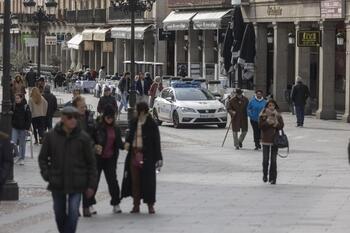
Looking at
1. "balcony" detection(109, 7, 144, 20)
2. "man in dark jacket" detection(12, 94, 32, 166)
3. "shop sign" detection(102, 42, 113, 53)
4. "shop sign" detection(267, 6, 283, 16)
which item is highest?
"balcony" detection(109, 7, 144, 20)

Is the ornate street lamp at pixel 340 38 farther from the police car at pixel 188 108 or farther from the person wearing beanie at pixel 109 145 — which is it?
the person wearing beanie at pixel 109 145

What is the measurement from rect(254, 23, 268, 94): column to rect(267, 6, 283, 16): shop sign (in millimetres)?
1719

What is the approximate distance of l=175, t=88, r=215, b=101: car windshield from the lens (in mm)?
38625

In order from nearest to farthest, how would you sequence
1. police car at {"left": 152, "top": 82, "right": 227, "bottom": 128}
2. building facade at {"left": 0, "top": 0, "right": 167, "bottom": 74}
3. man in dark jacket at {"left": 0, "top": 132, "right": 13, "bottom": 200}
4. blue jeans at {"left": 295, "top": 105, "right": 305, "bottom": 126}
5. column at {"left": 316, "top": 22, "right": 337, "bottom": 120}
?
man in dark jacket at {"left": 0, "top": 132, "right": 13, "bottom": 200}, police car at {"left": 152, "top": 82, "right": 227, "bottom": 128}, blue jeans at {"left": 295, "top": 105, "right": 305, "bottom": 126}, column at {"left": 316, "top": 22, "right": 337, "bottom": 120}, building facade at {"left": 0, "top": 0, "right": 167, "bottom": 74}

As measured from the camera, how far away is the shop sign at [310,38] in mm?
41250

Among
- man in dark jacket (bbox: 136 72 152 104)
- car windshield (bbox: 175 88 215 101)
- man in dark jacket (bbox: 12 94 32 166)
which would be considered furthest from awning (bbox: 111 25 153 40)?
man in dark jacket (bbox: 12 94 32 166)

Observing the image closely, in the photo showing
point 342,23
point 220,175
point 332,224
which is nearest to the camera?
point 332,224

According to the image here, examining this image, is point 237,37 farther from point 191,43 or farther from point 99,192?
point 99,192

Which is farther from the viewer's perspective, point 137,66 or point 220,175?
point 137,66

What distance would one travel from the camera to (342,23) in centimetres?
4266

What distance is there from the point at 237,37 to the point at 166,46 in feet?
56.7

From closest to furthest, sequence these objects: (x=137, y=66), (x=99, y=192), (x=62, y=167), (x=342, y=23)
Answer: (x=62, y=167), (x=99, y=192), (x=342, y=23), (x=137, y=66)

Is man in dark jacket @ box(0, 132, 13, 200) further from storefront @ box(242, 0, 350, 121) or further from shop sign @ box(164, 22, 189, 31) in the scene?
shop sign @ box(164, 22, 189, 31)

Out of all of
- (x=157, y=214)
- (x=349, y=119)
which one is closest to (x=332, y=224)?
(x=157, y=214)
